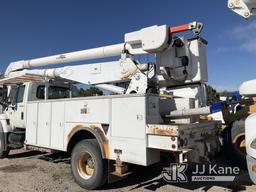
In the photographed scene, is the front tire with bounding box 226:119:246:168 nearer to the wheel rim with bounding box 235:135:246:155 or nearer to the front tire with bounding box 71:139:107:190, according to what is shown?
the wheel rim with bounding box 235:135:246:155

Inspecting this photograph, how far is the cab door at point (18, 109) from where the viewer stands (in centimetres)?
870

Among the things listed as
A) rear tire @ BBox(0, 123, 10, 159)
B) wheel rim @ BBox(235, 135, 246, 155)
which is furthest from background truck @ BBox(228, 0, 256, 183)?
rear tire @ BBox(0, 123, 10, 159)

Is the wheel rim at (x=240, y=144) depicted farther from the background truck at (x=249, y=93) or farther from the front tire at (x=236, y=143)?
the background truck at (x=249, y=93)

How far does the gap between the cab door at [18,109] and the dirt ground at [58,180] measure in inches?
47.0

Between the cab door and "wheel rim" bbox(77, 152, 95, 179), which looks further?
the cab door

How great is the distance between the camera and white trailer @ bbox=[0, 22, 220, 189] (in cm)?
509

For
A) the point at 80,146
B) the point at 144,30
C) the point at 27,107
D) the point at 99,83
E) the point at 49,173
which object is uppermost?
the point at 144,30

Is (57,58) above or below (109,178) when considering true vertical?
above

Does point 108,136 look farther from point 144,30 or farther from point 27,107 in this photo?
point 27,107

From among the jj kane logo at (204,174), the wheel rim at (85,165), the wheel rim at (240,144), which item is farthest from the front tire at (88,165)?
the wheel rim at (240,144)

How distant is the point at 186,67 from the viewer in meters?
6.09

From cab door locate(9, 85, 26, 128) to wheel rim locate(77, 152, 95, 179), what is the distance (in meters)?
3.28

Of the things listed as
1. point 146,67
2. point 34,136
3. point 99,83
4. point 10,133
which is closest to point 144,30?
point 146,67

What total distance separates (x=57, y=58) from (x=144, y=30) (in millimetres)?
4335
